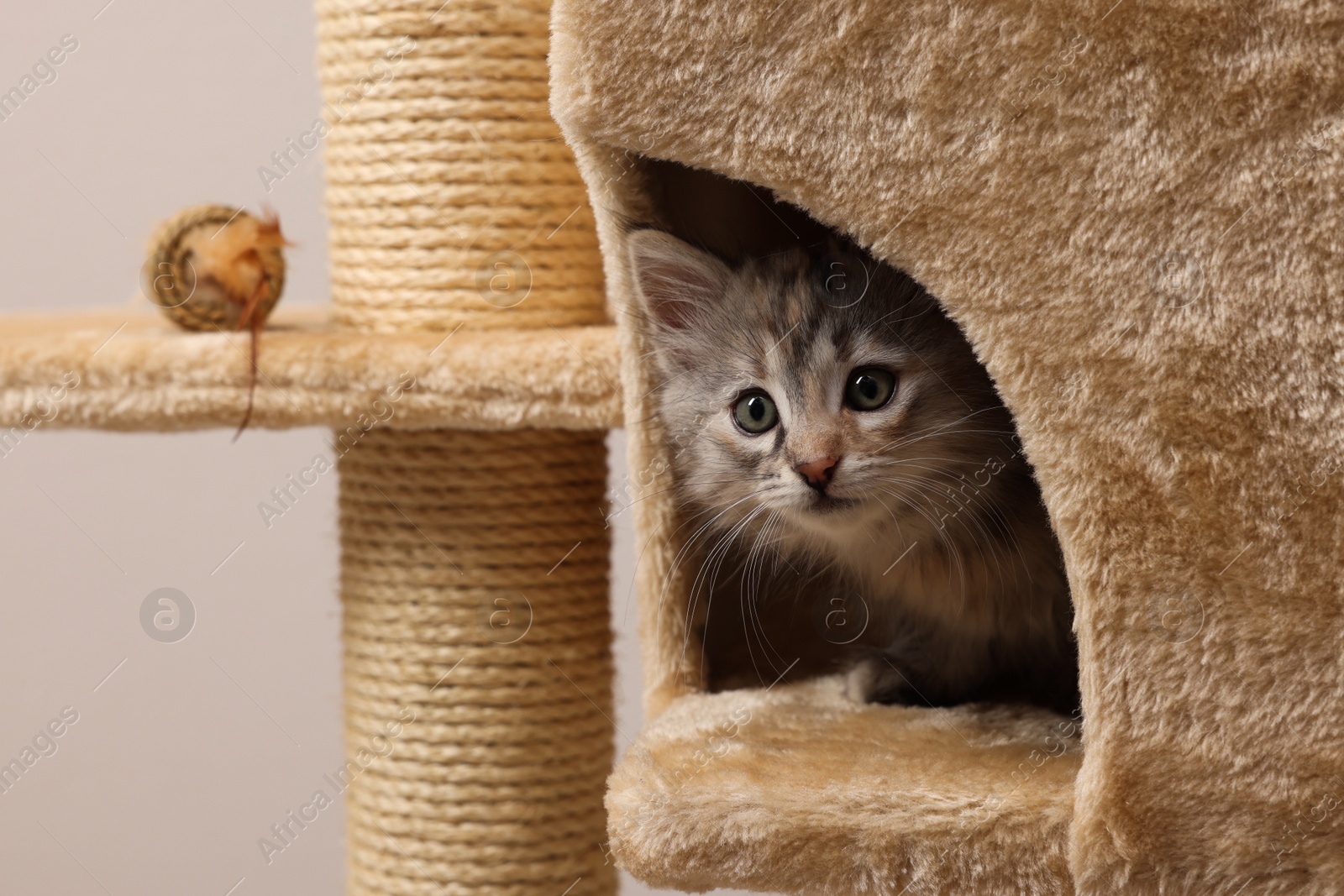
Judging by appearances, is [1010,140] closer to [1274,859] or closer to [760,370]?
[760,370]

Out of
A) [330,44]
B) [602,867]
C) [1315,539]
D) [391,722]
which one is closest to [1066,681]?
[1315,539]

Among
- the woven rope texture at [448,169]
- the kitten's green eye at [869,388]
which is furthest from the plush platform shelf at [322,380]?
the kitten's green eye at [869,388]

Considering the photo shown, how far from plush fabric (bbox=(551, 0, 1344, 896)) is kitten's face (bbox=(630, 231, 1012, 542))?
29cm

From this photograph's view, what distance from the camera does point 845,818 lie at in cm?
95

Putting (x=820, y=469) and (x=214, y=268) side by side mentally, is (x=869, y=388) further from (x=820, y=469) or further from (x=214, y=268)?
(x=214, y=268)

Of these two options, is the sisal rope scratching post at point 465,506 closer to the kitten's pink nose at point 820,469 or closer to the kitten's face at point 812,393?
the kitten's face at point 812,393

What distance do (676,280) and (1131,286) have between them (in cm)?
58

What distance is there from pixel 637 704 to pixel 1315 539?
6.10ft

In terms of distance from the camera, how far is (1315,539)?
2.81 ft

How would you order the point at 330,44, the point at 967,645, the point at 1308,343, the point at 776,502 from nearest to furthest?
the point at 1308,343 → the point at 776,502 → the point at 967,645 → the point at 330,44

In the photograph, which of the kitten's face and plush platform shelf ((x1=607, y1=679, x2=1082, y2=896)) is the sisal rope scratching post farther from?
plush platform shelf ((x1=607, y1=679, x2=1082, y2=896))

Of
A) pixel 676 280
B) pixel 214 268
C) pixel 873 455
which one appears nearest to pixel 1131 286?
pixel 873 455

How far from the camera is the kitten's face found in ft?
3.83

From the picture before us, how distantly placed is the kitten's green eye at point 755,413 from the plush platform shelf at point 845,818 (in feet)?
1.08
